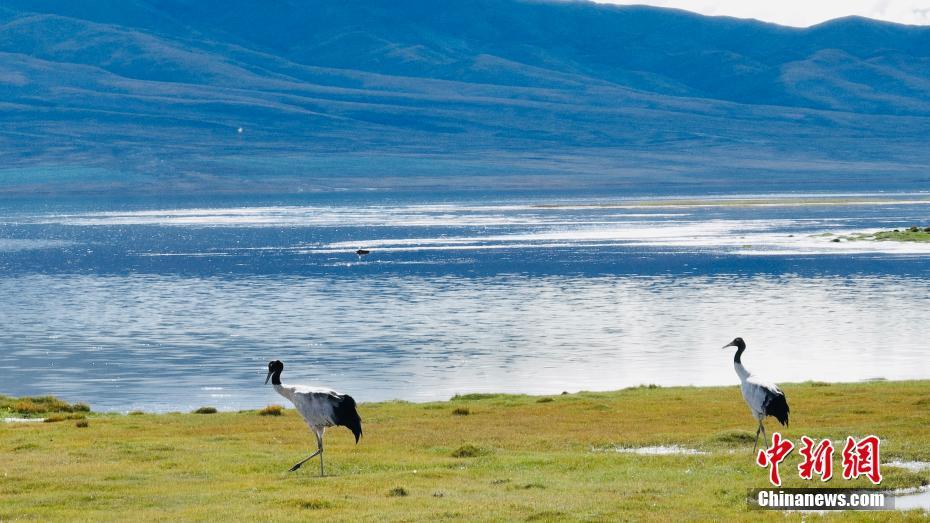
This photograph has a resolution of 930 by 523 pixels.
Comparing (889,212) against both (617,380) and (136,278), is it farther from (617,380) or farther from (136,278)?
(617,380)

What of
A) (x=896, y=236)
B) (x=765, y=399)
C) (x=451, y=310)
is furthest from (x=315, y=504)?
(x=896, y=236)

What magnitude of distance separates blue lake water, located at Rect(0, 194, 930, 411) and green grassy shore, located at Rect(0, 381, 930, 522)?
31.0 ft

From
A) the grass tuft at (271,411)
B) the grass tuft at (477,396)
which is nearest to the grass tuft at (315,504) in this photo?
the grass tuft at (271,411)

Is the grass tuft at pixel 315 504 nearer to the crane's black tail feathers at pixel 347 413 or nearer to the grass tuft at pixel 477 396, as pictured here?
the crane's black tail feathers at pixel 347 413

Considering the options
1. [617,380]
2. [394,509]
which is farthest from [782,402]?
[617,380]

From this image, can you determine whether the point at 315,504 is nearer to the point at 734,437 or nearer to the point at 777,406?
the point at 777,406

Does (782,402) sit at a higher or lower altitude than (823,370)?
higher

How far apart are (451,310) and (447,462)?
45949 mm

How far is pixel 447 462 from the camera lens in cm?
2450

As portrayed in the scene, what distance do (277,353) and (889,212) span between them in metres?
115

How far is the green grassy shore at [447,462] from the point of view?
65.8 feet

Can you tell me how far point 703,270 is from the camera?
90.8 metres

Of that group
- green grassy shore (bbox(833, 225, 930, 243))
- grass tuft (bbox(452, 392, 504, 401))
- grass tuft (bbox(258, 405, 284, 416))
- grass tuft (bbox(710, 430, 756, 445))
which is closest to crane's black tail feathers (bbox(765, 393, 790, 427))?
grass tuft (bbox(710, 430, 756, 445))

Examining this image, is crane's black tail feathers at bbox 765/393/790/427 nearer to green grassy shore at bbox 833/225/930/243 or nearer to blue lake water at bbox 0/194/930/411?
blue lake water at bbox 0/194/930/411
